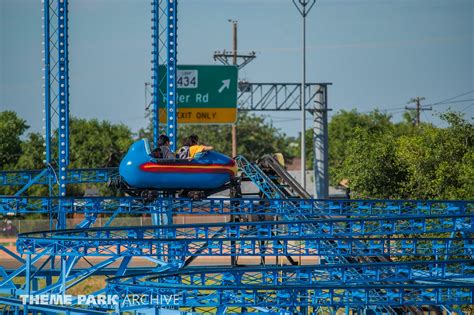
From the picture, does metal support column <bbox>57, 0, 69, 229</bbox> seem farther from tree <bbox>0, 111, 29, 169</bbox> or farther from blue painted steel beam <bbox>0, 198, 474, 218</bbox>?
tree <bbox>0, 111, 29, 169</bbox>

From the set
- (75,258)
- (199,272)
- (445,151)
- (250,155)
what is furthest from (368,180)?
(250,155)

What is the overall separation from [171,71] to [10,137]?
3985cm

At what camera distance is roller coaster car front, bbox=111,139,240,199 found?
32.3m

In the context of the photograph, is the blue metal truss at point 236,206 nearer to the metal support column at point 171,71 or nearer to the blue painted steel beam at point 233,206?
the blue painted steel beam at point 233,206

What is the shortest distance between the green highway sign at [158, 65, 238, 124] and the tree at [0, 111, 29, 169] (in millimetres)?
24949

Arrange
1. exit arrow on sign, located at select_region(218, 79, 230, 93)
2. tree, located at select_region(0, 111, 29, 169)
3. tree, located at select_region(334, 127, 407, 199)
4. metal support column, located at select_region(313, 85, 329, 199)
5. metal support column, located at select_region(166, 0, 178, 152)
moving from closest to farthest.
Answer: metal support column, located at select_region(166, 0, 178, 152), tree, located at select_region(334, 127, 407, 199), exit arrow on sign, located at select_region(218, 79, 230, 93), metal support column, located at select_region(313, 85, 329, 199), tree, located at select_region(0, 111, 29, 169)

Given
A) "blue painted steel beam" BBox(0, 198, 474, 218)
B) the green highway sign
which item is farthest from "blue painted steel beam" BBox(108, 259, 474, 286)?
the green highway sign

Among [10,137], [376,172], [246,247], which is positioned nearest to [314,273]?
[246,247]

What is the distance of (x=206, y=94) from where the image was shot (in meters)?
49.5

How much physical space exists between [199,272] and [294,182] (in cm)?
1317

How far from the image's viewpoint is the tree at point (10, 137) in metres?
71.9

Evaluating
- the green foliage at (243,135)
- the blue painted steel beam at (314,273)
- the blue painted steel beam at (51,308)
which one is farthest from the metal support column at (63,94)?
the green foliage at (243,135)

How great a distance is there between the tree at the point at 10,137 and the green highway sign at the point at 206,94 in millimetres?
24949

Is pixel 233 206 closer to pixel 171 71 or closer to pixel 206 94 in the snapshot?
pixel 171 71
